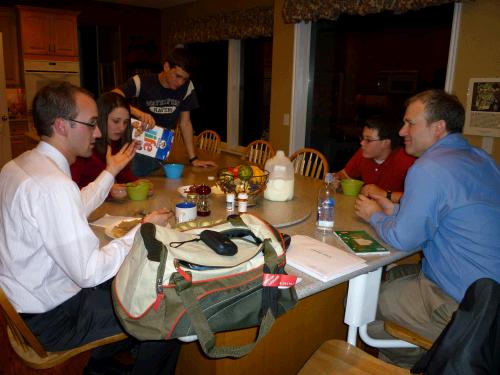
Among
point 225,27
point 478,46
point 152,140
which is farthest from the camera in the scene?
point 225,27

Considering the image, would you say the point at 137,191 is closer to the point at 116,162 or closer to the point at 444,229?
the point at 116,162

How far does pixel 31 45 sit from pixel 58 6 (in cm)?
72

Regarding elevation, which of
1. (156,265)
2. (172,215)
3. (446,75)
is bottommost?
(172,215)

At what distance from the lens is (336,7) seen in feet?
11.2

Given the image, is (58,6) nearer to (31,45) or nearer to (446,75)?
(31,45)

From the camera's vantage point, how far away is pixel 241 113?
215 inches

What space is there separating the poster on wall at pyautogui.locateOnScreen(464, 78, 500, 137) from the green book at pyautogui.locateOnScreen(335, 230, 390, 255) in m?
1.62

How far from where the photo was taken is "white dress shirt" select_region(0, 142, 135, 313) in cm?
121

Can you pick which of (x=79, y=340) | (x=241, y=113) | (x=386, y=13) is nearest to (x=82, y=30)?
(x=241, y=113)

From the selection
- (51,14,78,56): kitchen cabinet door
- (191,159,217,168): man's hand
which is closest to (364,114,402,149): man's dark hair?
(191,159,217,168): man's hand

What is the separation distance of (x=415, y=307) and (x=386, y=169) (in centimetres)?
126

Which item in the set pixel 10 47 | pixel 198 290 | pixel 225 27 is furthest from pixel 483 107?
pixel 10 47

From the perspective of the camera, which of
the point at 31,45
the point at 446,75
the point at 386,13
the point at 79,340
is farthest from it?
the point at 31,45

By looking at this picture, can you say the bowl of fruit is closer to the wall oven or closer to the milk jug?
the milk jug
